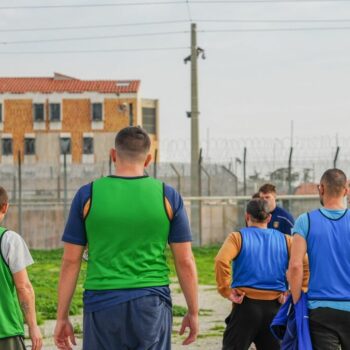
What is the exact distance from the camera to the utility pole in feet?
96.3

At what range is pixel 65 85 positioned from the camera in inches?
2670

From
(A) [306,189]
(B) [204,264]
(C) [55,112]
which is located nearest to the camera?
(B) [204,264]

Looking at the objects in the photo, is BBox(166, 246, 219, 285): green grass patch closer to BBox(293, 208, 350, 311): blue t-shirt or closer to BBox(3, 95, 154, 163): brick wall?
BBox(293, 208, 350, 311): blue t-shirt

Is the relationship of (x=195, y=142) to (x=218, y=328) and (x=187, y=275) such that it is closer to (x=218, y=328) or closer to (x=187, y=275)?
(x=218, y=328)

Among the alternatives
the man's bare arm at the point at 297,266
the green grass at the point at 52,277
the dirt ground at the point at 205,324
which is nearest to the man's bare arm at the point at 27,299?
the man's bare arm at the point at 297,266

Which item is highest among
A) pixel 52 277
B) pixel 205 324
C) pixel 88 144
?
pixel 88 144

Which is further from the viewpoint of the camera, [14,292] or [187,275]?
[14,292]

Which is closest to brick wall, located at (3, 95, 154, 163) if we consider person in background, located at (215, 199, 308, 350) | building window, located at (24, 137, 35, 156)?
building window, located at (24, 137, 35, 156)

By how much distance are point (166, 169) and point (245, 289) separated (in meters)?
23.0

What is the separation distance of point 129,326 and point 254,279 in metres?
2.47

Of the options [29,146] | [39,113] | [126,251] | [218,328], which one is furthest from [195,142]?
[39,113]

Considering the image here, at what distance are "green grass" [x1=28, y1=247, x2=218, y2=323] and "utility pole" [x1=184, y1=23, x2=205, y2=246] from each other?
4.06 feet

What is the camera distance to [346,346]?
6.24 m

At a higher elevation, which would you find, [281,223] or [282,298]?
[281,223]
